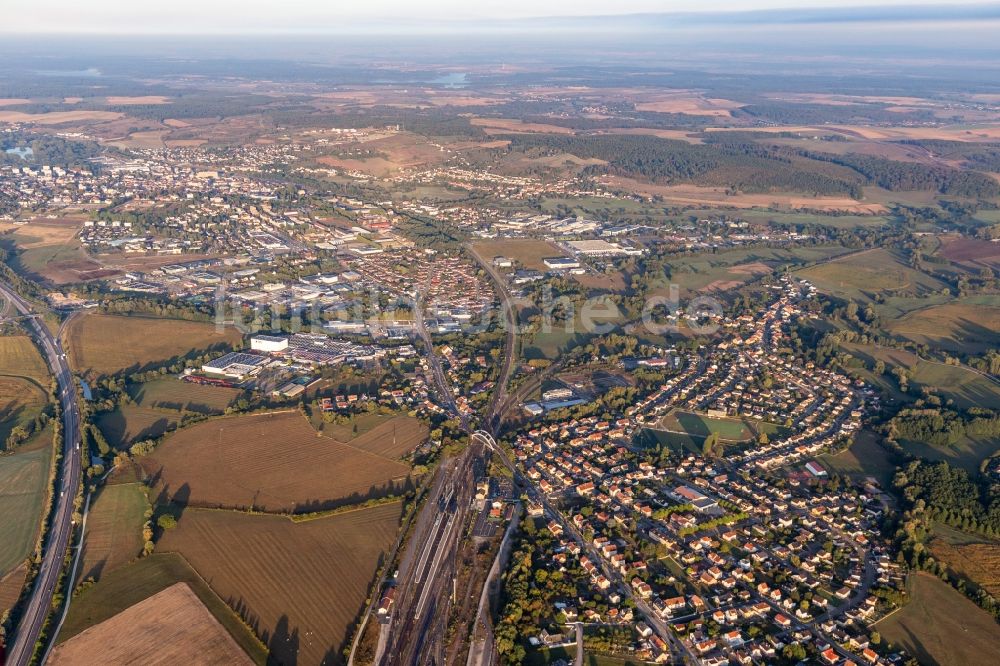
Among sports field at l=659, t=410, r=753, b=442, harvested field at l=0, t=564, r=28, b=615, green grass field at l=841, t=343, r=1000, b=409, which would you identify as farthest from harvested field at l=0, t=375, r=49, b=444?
green grass field at l=841, t=343, r=1000, b=409

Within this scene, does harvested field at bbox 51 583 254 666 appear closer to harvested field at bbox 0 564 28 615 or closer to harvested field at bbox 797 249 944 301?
harvested field at bbox 0 564 28 615

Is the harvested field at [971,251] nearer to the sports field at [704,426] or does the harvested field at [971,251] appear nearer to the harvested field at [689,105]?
the sports field at [704,426]

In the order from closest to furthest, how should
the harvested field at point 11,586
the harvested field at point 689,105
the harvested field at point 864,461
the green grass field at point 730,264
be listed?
1. the harvested field at point 11,586
2. the harvested field at point 864,461
3. the green grass field at point 730,264
4. the harvested field at point 689,105

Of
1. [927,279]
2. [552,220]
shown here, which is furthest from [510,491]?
[552,220]

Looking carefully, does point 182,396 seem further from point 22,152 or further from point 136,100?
point 136,100

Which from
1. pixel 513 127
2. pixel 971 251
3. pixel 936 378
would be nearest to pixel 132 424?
pixel 936 378

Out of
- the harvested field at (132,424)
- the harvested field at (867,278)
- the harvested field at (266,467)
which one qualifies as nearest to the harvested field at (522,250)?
the harvested field at (867,278)
